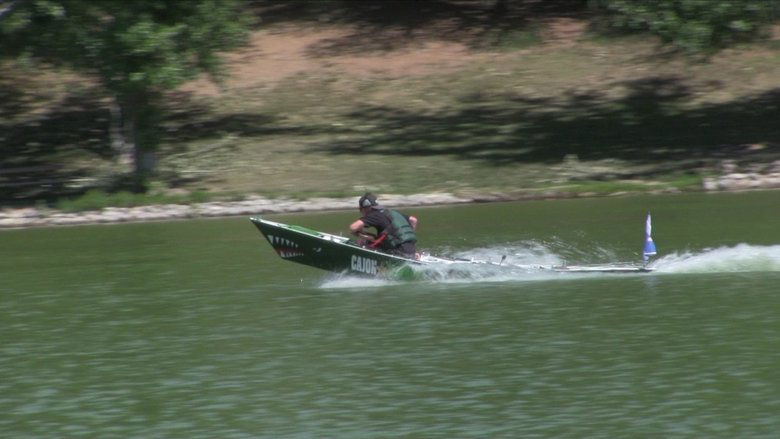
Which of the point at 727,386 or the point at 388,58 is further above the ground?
the point at 388,58

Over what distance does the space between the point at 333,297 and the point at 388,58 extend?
29.6m

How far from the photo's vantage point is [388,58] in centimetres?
4869

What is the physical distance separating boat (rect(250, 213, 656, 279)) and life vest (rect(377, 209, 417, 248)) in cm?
21

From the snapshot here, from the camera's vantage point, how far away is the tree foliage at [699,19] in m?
34.8

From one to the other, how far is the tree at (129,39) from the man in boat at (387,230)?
15665 mm

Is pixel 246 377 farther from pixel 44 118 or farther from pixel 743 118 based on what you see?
pixel 44 118

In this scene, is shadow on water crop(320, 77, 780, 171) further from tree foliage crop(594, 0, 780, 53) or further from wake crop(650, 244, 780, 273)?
wake crop(650, 244, 780, 273)

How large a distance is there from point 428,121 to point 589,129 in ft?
16.7

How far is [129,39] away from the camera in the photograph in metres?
34.5

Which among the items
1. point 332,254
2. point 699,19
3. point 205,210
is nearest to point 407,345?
point 332,254

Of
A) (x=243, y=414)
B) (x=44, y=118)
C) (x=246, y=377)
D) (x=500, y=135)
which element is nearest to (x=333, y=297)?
(x=246, y=377)

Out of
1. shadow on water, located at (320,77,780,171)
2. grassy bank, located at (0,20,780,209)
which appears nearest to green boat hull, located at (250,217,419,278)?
grassy bank, located at (0,20,780,209)

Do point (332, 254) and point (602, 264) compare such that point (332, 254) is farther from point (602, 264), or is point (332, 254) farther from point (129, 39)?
point (129, 39)

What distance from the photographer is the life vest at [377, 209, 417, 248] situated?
67.1ft
